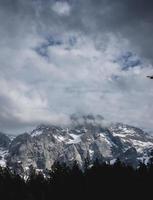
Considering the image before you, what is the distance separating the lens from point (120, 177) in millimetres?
122438

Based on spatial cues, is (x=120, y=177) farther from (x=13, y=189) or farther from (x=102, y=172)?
(x=13, y=189)

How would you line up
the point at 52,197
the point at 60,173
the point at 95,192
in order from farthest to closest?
the point at 60,173 → the point at 52,197 → the point at 95,192

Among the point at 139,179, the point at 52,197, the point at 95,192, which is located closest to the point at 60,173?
the point at 52,197

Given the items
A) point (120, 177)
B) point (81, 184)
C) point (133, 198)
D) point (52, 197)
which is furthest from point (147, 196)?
point (52, 197)

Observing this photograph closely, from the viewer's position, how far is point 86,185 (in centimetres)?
12394

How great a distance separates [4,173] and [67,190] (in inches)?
1243

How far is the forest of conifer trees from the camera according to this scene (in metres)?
116

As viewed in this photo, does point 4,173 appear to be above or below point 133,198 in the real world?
above

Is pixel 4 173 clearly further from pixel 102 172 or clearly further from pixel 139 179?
pixel 139 179

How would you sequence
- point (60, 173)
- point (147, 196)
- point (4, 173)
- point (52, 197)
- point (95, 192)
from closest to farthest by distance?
point (147, 196), point (95, 192), point (52, 197), point (60, 173), point (4, 173)

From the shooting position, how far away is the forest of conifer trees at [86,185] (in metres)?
116

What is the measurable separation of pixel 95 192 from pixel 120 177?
919 centimetres

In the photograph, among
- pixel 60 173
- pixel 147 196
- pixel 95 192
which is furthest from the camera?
pixel 60 173

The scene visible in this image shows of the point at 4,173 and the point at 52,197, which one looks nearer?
the point at 52,197
